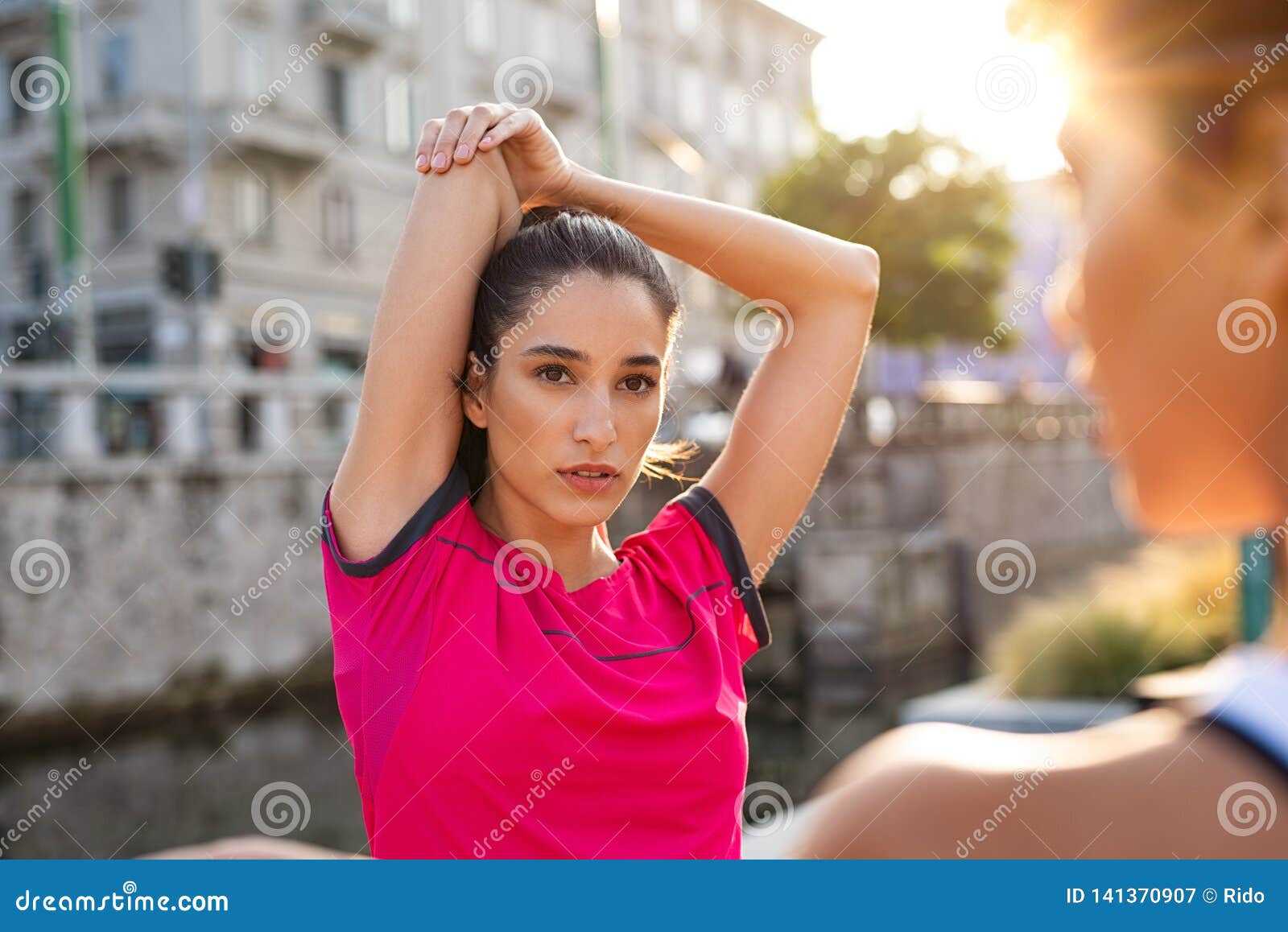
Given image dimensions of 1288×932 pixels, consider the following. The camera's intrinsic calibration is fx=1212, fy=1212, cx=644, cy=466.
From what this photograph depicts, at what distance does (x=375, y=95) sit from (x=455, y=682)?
73.4 ft

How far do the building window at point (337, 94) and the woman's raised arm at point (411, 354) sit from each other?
70.5 ft

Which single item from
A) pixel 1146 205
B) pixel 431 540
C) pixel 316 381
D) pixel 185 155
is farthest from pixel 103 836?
pixel 185 155

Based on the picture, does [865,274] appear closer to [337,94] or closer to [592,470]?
[592,470]

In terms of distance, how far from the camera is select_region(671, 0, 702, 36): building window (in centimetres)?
2952

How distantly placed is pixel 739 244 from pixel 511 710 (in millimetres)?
809

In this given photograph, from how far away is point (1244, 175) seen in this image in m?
0.60

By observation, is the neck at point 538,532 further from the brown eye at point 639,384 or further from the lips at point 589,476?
the brown eye at point 639,384

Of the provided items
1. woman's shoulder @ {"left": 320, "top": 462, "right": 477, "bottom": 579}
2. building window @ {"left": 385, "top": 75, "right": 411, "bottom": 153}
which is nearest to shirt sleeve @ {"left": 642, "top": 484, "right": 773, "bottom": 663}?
woman's shoulder @ {"left": 320, "top": 462, "right": 477, "bottom": 579}

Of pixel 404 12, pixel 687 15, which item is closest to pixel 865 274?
pixel 404 12

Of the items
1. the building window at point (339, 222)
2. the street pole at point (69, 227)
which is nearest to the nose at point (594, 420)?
the street pole at point (69, 227)

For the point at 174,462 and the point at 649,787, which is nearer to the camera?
the point at 649,787

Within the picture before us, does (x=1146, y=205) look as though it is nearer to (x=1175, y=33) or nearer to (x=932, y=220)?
(x=1175, y=33)

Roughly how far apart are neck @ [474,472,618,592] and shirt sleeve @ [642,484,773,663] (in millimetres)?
149
